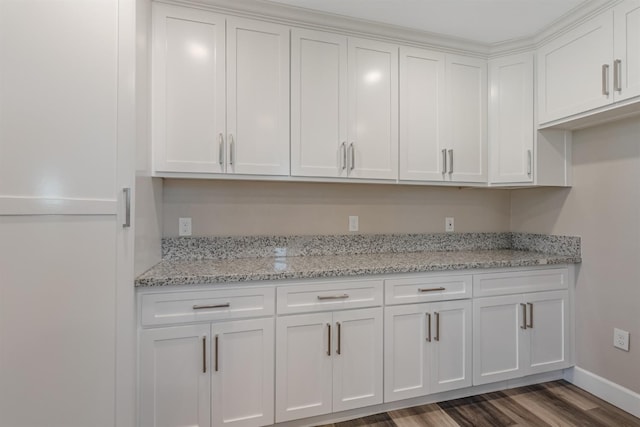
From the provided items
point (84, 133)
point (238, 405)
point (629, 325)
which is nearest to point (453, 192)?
point (629, 325)

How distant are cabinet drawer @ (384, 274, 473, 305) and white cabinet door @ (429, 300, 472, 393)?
0.05 meters

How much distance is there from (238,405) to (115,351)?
0.64 m

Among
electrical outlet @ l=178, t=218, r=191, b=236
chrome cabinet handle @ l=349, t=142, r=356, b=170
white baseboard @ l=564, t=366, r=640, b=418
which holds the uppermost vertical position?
chrome cabinet handle @ l=349, t=142, r=356, b=170

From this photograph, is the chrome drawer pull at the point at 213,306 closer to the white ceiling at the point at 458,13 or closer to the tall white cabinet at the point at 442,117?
the tall white cabinet at the point at 442,117

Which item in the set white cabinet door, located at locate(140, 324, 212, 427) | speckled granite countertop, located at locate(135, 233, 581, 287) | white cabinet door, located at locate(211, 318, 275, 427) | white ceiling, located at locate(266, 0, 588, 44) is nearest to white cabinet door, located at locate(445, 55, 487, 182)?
white ceiling, located at locate(266, 0, 588, 44)

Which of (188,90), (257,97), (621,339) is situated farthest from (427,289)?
(188,90)

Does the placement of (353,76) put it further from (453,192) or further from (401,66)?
(453,192)

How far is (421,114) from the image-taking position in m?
2.12

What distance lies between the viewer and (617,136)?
1.96 meters

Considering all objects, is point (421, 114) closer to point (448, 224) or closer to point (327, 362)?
point (448, 224)

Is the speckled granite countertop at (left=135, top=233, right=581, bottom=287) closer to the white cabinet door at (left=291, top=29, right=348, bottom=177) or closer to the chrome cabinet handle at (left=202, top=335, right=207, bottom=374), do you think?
the chrome cabinet handle at (left=202, top=335, right=207, bottom=374)

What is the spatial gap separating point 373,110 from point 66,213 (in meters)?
1.69

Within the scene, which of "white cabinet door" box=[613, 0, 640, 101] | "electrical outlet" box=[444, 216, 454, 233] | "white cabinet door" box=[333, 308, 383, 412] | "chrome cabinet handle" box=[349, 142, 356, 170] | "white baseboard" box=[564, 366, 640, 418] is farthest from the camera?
"electrical outlet" box=[444, 216, 454, 233]

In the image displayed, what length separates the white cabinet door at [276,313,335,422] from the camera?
1633mm
